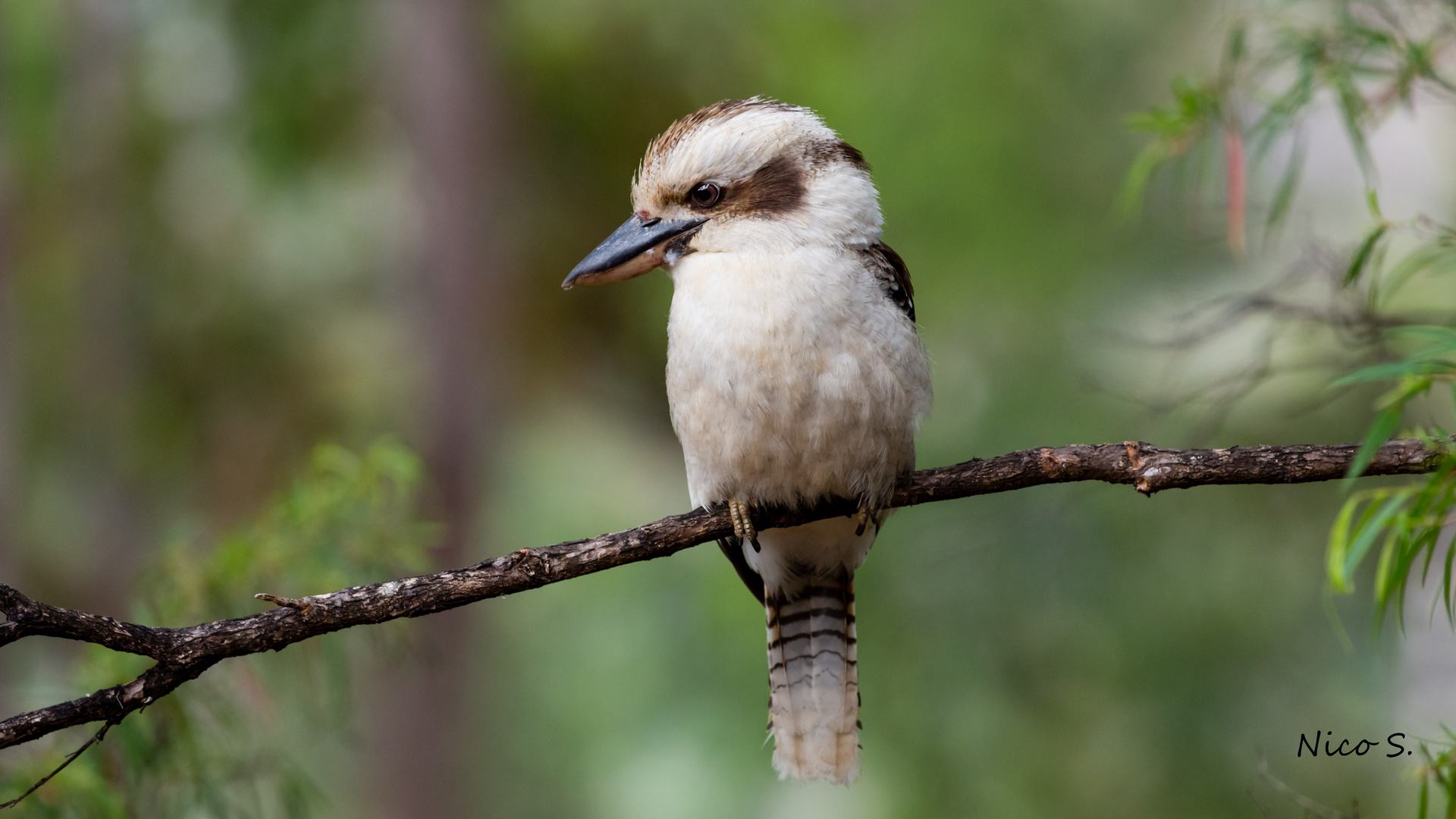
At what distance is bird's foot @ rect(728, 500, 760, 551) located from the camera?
1987 mm

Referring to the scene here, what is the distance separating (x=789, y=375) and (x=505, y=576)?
0.62m

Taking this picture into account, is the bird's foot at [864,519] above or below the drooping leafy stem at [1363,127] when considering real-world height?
below

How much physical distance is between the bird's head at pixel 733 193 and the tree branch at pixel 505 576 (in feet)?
1.69

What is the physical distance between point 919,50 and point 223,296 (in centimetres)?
346

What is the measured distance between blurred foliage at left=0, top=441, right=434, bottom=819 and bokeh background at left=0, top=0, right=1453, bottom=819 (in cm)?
1

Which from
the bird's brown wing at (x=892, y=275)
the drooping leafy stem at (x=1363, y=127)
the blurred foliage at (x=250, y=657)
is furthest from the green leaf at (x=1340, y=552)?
the blurred foliage at (x=250, y=657)

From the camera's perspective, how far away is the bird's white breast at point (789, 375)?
192cm

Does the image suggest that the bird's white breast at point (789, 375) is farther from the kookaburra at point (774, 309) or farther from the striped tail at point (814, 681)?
the striped tail at point (814, 681)

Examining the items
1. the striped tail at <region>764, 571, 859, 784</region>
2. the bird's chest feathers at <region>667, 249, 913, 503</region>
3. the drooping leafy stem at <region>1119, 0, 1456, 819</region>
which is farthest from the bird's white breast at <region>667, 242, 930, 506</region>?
the drooping leafy stem at <region>1119, 0, 1456, 819</region>

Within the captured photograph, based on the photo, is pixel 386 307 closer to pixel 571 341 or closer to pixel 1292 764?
pixel 571 341

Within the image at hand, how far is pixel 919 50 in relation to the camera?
4613 mm

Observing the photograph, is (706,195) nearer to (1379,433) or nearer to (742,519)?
(742,519)

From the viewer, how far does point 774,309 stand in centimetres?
192

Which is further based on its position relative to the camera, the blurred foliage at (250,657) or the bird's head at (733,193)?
the blurred foliage at (250,657)
